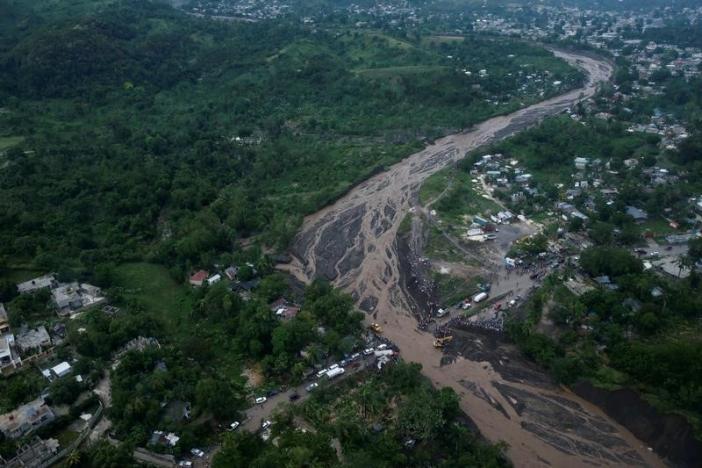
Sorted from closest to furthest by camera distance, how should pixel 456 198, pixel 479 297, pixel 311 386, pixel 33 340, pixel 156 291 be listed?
pixel 311 386, pixel 33 340, pixel 479 297, pixel 156 291, pixel 456 198

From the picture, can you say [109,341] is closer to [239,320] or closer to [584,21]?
[239,320]

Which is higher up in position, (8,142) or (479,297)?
(479,297)

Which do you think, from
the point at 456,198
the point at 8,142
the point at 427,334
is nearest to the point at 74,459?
the point at 427,334

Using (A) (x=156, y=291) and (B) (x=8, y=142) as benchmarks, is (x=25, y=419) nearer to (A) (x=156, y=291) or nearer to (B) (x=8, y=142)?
(A) (x=156, y=291)

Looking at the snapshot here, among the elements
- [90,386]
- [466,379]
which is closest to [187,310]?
[90,386]

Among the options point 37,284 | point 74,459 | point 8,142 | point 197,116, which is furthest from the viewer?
point 197,116

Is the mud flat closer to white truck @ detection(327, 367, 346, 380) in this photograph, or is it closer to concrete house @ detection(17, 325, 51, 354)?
white truck @ detection(327, 367, 346, 380)
